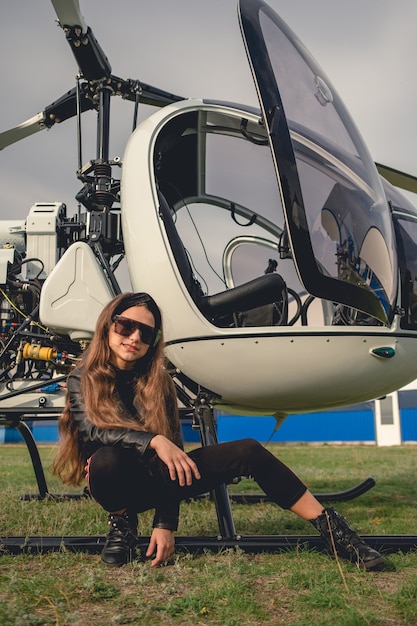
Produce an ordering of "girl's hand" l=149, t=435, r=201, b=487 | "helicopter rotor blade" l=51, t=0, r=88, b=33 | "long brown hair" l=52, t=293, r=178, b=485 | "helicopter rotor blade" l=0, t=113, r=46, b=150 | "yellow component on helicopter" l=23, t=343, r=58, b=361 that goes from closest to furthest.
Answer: "girl's hand" l=149, t=435, r=201, b=487 < "long brown hair" l=52, t=293, r=178, b=485 < "helicopter rotor blade" l=51, t=0, r=88, b=33 < "yellow component on helicopter" l=23, t=343, r=58, b=361 < "helicopter rotor blade" l=0, t=113, r=46, b=150

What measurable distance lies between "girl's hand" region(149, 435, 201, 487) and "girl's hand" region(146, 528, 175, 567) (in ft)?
0.93

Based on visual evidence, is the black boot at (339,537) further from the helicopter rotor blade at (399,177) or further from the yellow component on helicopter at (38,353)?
the helicopter rotor blade at (399,177)

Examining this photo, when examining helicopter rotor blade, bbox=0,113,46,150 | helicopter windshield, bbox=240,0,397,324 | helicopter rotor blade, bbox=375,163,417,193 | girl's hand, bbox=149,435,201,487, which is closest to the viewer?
girl's hand, bbox=149,435,201,487

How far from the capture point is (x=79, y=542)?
8.39 ft

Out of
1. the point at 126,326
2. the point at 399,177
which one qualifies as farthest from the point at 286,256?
the point at 399,177

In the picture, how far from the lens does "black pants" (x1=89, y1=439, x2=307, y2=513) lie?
223cm

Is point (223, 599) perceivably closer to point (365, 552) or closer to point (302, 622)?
point (302, 622)

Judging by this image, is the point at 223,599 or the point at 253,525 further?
the point at 253,525

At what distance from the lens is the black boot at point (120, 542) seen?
7.61ft

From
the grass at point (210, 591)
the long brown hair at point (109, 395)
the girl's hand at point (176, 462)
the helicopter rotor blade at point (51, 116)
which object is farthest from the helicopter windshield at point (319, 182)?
the helicopter rotor blade at point (51, 116)

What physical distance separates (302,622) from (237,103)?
2.96 metres

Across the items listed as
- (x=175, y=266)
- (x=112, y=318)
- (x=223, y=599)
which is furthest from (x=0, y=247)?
(x=223, y=599)

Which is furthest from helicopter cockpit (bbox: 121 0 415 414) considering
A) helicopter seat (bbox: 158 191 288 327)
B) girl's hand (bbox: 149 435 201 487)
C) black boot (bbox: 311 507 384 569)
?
girl's hand (bbox: 149 435 201 487)

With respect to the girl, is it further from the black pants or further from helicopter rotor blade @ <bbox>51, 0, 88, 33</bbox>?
helicopter rotor blade @ <bbox>51, 0, 88, 33</bbox>
